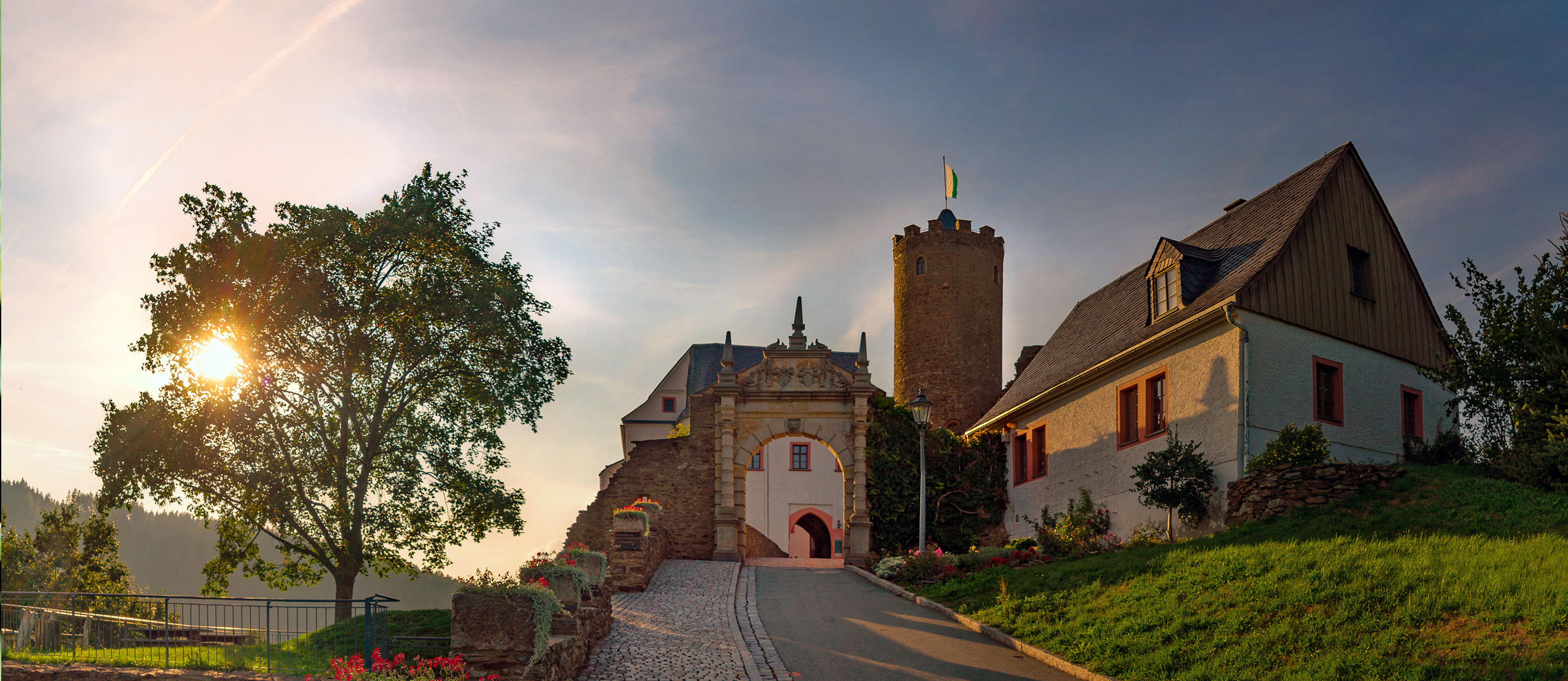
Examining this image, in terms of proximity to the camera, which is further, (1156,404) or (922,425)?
(922,425)

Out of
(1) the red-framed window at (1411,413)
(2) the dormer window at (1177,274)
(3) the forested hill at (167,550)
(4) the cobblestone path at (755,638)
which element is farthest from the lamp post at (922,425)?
(3) the forested hill at (167,550)

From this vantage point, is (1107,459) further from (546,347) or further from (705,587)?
(546,347)

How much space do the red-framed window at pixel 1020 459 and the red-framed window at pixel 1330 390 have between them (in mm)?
9008

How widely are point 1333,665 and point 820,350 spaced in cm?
1903

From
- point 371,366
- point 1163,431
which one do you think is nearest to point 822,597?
point 1163,431

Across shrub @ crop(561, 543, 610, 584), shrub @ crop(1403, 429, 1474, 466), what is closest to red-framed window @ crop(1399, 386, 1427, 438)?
shrub @ crop(1403, 429, 1474, 466)

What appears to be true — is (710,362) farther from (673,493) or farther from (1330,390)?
(1330,390)

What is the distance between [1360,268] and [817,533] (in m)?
30.7

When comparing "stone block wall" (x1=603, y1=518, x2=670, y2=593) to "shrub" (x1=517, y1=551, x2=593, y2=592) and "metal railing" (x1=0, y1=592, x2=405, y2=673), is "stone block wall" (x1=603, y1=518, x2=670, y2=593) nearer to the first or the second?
"metal railing" (x1=0, y1=592, x2=405, y2=673)

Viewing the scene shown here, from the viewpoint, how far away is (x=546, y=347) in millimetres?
24391

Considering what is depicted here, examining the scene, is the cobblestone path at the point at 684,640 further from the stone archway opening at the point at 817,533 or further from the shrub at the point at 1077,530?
the stone archway opening at the point at 817,533

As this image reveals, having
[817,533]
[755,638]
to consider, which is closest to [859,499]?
[755,638]

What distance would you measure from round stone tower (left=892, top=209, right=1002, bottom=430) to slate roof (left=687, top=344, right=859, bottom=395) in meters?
7.24

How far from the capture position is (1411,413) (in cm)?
2152
